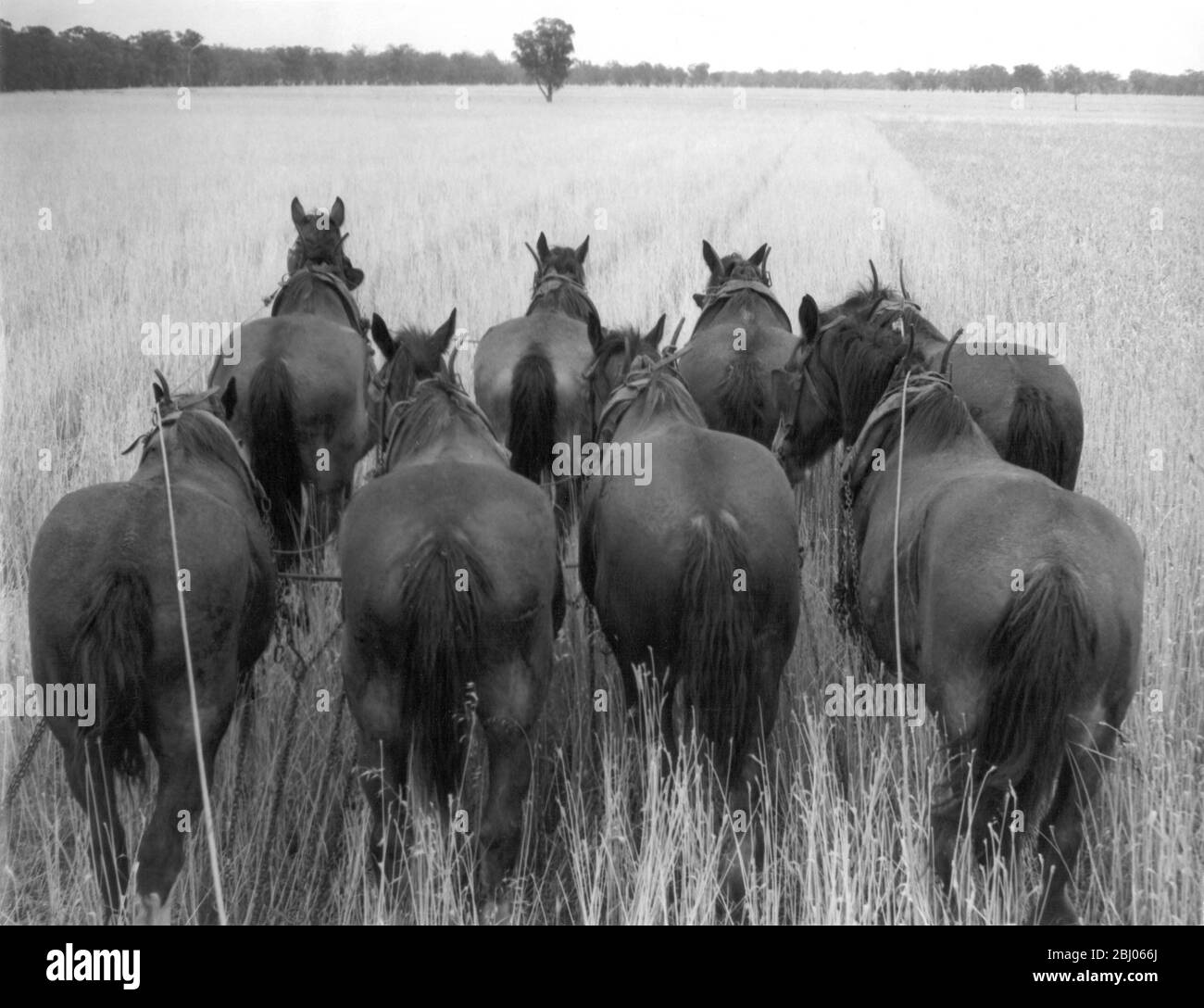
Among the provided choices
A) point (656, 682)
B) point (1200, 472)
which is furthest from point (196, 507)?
point (1200, 472)

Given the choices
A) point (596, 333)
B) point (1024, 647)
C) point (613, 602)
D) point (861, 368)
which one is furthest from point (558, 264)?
point (1024, 647)

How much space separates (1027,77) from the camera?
801cm

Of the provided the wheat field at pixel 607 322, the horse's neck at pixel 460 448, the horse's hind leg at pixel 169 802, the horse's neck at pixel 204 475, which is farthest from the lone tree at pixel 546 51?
the horse's hind leg at pixel 169 802

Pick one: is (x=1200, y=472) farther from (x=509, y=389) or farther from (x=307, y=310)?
(x=307, y=310)

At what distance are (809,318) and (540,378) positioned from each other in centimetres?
171

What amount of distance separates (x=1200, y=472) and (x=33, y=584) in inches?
214

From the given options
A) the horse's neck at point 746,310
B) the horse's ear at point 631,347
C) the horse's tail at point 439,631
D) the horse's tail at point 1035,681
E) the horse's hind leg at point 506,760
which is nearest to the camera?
the horse's tail at point 1035,681

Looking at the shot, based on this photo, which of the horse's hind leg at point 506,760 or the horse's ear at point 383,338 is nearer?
the horse's hind leg at point 506,760

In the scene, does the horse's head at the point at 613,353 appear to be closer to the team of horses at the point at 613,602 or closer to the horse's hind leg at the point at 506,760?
the team of horses at the point at 613,602

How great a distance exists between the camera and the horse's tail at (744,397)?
21.3 ft

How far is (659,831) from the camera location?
3809mm

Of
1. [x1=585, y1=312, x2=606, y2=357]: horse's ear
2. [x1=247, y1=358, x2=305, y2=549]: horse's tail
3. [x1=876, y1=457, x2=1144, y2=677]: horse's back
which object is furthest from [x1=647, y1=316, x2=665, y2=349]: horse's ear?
[x1=247, y1=358, x2=305, y2=549]: horse's tail

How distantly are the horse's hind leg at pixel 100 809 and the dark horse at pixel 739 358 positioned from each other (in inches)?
150

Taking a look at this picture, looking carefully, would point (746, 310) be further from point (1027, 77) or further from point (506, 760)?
point (506, 760)
